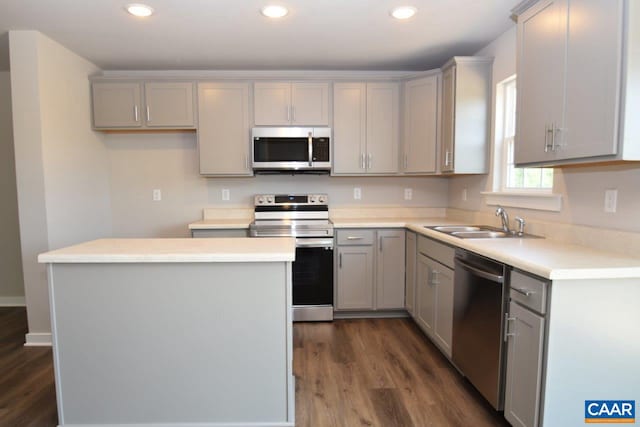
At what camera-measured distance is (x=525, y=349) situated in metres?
1.60

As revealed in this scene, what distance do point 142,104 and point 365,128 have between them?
2121 millimetres

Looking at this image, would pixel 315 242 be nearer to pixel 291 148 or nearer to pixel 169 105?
pixel 291 148

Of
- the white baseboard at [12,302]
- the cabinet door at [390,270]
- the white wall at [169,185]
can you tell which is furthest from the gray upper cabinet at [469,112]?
the white baseboard at [12,302]

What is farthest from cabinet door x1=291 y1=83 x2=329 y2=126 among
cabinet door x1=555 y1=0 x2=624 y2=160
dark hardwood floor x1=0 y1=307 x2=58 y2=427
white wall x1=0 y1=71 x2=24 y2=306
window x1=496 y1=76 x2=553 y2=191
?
white wall x1=0 y1=71 x2=24 y2=306

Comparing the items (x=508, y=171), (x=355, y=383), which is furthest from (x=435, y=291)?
(x=508, y=171)

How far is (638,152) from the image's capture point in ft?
4.65

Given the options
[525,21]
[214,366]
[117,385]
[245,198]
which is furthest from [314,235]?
[525,21]

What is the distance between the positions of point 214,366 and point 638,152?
208 centimetres

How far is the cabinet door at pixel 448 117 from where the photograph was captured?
298 cm

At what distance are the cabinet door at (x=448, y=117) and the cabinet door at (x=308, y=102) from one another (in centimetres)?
106

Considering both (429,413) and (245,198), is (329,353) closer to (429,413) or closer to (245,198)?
(429,413)

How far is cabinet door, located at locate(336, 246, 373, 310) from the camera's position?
324 cm

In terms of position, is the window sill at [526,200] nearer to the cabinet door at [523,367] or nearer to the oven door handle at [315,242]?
the cabinet door at [523,367]

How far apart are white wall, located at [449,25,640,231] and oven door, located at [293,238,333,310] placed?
1455mm
